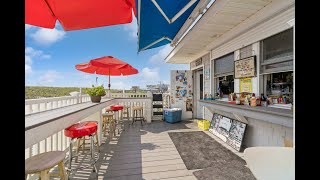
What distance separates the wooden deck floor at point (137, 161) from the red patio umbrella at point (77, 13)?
95.0 inches

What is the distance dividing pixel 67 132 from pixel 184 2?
9.24 ft

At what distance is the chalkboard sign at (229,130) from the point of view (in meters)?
Result: 3.72

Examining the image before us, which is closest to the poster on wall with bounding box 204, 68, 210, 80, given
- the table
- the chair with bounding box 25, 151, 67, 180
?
the table

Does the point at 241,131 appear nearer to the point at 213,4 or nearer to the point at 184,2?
the point at 213,4

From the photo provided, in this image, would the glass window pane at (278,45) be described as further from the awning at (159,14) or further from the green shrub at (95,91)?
the green shrub at (95,91)

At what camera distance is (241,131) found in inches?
147

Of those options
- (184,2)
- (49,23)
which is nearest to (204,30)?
(184,2)

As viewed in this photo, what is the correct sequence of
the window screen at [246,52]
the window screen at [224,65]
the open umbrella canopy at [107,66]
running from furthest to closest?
the window screen at [224,65] → the open umbrella canopy at [107,66] → the window screen at [246,52]

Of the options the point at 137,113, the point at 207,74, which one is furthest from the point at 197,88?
the point at 137,113

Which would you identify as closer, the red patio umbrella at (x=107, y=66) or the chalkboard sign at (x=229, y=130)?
the chalkboard sign at (x=229, y=130)

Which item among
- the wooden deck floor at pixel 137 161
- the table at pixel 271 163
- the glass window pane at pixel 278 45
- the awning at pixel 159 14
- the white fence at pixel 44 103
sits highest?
the awning at pixel 159 14

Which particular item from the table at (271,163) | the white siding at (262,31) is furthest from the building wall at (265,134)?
the table at (271,163)

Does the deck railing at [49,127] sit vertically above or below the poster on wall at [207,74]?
below

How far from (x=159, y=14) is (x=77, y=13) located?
155cm
